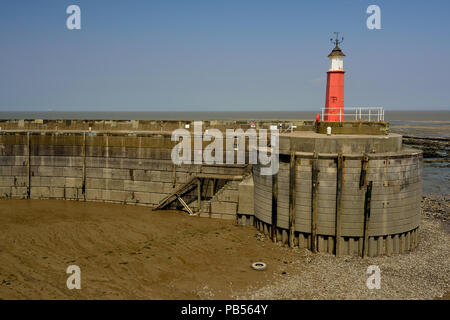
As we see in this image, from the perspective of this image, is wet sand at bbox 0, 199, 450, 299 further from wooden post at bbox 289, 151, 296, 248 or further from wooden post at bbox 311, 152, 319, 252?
wooden post at bbox 311, 152, 319, 252

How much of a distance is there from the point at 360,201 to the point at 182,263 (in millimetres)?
9262

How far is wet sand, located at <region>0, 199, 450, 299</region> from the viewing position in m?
14.9

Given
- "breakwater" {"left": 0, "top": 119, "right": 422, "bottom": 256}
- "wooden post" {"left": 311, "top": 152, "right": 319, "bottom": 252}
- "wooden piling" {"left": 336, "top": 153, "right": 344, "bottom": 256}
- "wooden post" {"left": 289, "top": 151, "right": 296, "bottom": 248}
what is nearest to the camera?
"wooden piling" {"left": 336, "top": 153, "right": 344, "bottom": 256}

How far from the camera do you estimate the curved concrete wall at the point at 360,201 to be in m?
17.7

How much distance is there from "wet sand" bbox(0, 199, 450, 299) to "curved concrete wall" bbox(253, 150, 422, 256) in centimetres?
87

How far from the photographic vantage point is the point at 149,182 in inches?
1065

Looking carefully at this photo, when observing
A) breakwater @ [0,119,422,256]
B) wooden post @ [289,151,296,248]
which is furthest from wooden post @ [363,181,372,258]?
wooden post @ [289,151,296,248]

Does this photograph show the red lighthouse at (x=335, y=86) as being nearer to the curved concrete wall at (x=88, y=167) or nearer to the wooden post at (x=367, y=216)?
the wooden post at (x=367, y=216)

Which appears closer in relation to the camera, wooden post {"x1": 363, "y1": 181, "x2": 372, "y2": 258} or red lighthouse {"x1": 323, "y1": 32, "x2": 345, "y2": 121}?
wooden post {"x1": 363, "y1": 181, "x2": 372, "y2": 258}

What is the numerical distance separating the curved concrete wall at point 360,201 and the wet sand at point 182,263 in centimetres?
87

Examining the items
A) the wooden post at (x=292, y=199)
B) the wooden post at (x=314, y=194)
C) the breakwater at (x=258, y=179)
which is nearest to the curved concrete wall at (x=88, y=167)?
the breakwater at (x=258, y=179)

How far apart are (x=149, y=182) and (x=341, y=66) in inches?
620

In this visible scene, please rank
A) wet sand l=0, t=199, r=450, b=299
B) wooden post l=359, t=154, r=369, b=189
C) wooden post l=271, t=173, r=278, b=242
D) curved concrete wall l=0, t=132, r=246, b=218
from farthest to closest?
curved concrete wall l=0, t=132, r=246, b=218 → wooden post l=271, t=173, r=278, b=242 → wooden post l=359, t=154, r=369, b=189 → wet sand l=0, t=199, r=450, b=299

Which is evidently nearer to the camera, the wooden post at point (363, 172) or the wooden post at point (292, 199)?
the wooden post at point (363, 172)
